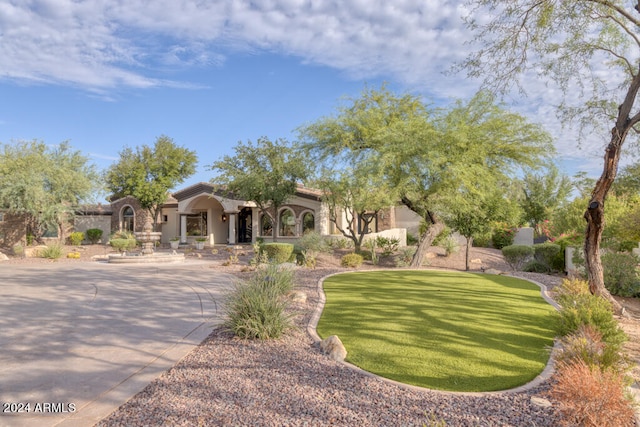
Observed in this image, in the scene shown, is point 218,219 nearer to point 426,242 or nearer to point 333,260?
point 333,260

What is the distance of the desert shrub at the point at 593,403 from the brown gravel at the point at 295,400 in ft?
0.62

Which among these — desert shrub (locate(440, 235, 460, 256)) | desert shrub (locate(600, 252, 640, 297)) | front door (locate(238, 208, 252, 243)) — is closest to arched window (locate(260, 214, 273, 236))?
front door (locate(238, 208, 252, 243))

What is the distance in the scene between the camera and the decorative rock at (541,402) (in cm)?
368

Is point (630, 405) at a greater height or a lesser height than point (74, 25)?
lesser

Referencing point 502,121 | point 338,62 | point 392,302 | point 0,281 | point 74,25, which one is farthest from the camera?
point 502,121

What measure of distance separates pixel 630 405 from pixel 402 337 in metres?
2.80

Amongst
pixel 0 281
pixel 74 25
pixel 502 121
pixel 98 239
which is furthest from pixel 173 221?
pixel 502 121

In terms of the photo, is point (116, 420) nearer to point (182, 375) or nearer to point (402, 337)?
point (182, 375)

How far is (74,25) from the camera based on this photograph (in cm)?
1055

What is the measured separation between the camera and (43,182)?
23.7 metres

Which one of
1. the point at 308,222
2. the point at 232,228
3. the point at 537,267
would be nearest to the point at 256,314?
the point at 537,267

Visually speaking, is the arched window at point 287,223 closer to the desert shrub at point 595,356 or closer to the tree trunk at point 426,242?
the tree trunk at point 426,242

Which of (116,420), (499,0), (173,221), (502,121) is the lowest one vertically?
(116,420)

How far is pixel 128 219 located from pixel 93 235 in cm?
325
